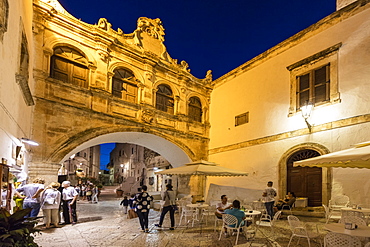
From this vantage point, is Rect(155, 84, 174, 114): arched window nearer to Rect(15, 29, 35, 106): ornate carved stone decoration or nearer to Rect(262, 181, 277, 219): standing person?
Rect(15, 29, 35, 106): ornate carved stone decoration

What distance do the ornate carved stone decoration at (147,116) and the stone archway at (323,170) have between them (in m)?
6.57

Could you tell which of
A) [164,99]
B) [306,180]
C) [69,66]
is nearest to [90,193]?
[164,99]

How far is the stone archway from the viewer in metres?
9.18

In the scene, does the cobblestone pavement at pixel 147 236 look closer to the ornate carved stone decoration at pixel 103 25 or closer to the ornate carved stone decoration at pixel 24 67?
the ornate carved stone decoration at pixel 24 67

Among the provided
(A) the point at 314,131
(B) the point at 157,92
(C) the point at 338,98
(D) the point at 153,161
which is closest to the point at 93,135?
(B) the point at 157,92

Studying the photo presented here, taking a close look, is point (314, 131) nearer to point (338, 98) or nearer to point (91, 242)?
point (338, 98)

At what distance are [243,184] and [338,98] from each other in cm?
606

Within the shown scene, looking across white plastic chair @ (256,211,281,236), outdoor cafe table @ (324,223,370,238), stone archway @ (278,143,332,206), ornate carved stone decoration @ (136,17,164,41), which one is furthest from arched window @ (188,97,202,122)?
outdoor cafe table @ (324,223,370,238)

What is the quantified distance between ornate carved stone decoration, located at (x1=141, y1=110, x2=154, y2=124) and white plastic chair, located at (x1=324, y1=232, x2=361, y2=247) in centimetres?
993

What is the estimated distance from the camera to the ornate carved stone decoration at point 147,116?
1266cm

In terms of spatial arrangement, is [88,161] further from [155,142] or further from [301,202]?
[301,202]

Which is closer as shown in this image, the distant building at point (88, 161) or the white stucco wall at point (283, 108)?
the white stucco wall at point (283, 108)

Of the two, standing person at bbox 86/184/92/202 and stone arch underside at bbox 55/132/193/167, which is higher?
stone arch underside at bbox 55/132/193/167

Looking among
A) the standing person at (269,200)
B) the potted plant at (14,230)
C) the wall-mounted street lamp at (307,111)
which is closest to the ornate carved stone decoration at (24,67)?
the potted plant at (14,230)
